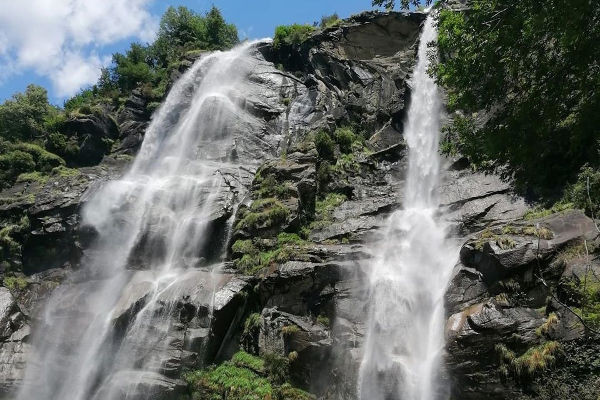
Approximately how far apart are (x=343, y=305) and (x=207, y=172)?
11.7m

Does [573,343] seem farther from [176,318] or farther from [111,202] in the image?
[111,202]

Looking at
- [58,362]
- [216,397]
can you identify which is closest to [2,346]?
[58,362]

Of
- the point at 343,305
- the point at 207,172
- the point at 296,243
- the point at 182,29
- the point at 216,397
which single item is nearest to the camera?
the point at 216,397

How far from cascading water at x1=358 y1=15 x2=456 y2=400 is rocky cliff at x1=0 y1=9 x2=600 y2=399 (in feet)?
1.47

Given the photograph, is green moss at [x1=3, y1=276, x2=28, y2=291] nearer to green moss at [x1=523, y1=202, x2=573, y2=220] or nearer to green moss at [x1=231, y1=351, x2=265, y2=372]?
green moss at [x1=231, y1=351, x2=265, y2=372]

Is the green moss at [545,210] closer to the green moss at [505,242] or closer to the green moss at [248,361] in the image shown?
the green moss at [505,242]

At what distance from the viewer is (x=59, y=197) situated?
23.1 metres

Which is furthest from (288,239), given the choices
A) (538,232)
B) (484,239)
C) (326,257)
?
(538,232)

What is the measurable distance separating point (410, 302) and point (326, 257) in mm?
3163

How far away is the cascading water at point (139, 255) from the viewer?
50.6 feet

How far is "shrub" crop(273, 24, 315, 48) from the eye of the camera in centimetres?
3538

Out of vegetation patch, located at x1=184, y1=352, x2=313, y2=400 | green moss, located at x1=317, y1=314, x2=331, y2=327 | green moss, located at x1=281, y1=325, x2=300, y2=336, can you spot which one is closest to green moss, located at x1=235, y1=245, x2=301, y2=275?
green moss, located at x1=317, y1=314, x2=331, y2=327

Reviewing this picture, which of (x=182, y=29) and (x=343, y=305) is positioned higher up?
(x=182, y=29)

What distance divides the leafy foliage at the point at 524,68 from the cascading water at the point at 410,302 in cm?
364
